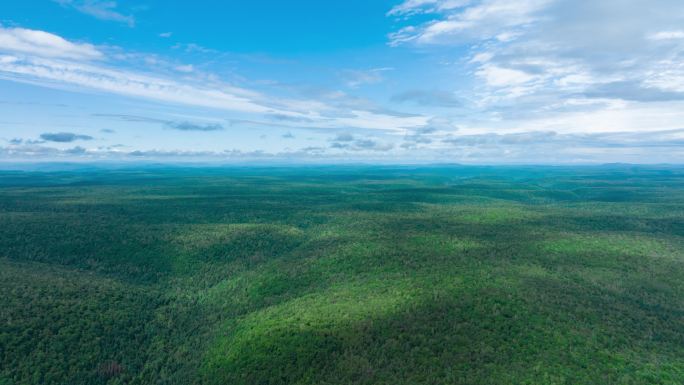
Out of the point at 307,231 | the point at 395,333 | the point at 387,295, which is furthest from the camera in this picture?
the point at 307,231

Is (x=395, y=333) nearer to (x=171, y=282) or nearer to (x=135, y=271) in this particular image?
(x=171, y=282)

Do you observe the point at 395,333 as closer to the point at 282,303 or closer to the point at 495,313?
the point at 495,313

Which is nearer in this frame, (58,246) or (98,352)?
(98,352)

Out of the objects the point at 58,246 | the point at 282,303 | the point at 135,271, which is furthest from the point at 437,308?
the point at 58,246

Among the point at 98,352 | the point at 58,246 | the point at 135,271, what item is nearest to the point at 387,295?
the point at 98,352

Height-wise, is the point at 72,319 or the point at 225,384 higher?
the point at 72,319

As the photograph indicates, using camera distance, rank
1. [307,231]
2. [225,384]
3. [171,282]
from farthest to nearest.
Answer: [307,231], [171,282], [225,384]
